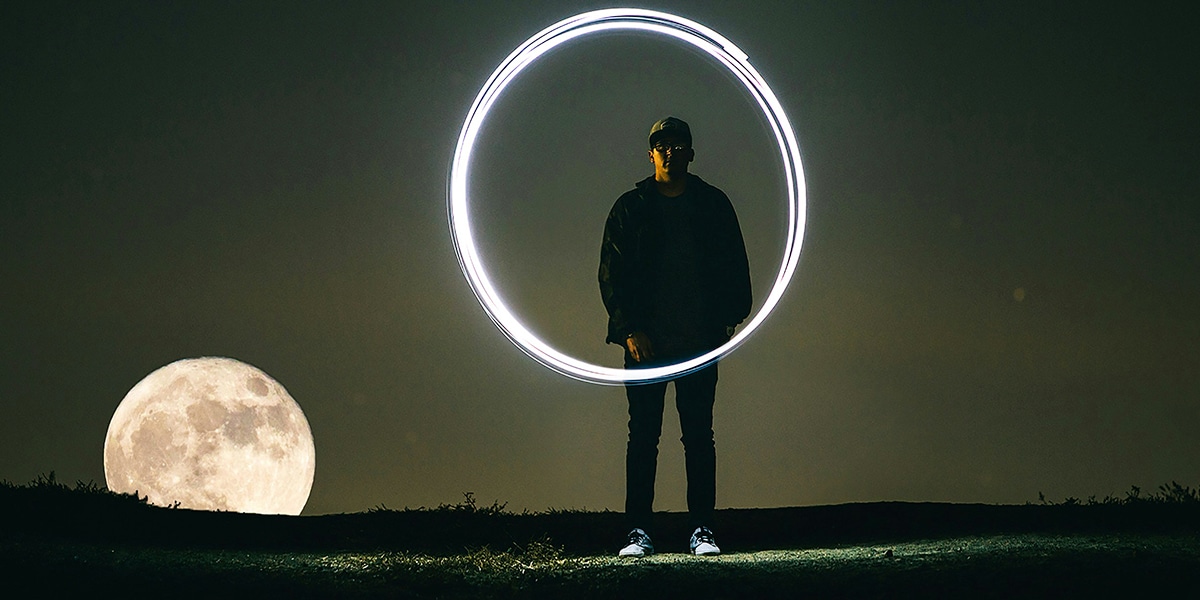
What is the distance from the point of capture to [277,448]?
9.26 meters

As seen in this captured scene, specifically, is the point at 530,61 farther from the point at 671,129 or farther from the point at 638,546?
the point at 638,546

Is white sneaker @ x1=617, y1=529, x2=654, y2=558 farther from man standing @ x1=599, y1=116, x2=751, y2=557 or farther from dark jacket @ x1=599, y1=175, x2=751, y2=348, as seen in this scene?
dark jacket @ x1=599, y1=175, x2=751, y2=348

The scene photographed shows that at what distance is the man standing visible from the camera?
17.8 ft

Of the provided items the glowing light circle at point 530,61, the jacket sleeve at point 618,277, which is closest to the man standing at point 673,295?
the jacket sleeve at point 618,277

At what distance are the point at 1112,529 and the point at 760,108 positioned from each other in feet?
9.56

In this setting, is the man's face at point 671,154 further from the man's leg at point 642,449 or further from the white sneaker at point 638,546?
the white sneaker at point 638,546

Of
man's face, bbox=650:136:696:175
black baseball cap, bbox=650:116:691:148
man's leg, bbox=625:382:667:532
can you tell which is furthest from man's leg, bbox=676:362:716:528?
black baseball cap, bbox=650:116:691:148

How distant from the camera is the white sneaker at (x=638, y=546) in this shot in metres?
5.30

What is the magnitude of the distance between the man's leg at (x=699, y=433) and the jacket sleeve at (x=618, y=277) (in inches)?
14.7

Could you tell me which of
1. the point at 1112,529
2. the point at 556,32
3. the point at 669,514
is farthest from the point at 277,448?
the point at 1112,529

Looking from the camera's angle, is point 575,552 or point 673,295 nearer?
point 673,295

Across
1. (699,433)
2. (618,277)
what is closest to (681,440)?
(699,433)

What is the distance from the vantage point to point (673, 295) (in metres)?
5.45

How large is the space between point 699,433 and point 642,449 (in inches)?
10.9
